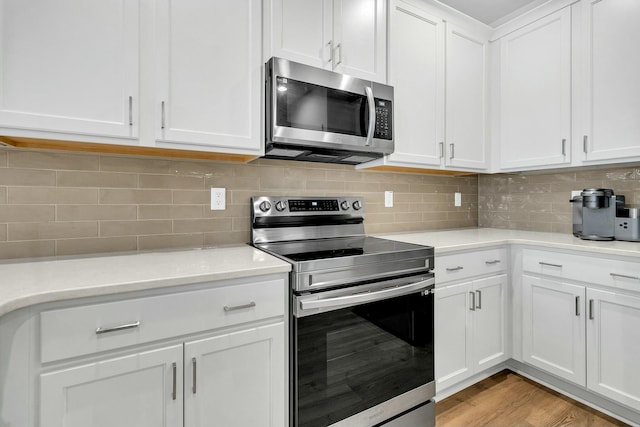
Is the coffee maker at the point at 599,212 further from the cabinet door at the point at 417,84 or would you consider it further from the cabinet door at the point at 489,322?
the cabinet door at the point at 417,84

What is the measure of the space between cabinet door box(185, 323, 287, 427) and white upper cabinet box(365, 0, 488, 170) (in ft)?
4.13

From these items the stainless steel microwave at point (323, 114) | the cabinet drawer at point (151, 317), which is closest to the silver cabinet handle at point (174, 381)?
the cabinet drawer at point (151, 317)

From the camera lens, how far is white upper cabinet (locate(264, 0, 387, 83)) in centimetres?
159

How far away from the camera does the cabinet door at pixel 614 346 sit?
1617mm

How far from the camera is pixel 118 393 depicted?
103cm

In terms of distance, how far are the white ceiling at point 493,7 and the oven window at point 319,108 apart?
3.91 feet

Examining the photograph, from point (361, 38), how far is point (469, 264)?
145 cm

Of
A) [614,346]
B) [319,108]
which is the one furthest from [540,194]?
[319,108]

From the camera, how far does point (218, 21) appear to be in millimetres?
1452

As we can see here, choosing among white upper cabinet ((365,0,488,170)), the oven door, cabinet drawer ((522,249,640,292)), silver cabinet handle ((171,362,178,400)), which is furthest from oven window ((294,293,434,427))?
white upper cabinet ((365,0,488,170))

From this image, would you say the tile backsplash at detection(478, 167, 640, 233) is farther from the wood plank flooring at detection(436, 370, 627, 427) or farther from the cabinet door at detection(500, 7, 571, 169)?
the wood plank flooring at detection(436, 370, 627, 427)

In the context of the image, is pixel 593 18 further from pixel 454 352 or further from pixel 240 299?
pixel 240 299

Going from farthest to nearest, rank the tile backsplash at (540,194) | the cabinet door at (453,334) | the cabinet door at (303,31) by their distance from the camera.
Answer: the tile backsplash at (540,194), the cabinet door at (453,334), the cabinet door at (303,31)

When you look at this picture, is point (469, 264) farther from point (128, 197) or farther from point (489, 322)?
point (128, 197)
